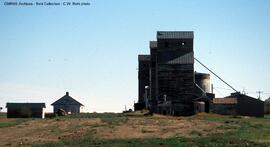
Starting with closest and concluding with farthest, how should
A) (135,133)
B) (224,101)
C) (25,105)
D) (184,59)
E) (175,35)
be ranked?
(135,133) < (224,101) < (184,59) < (175,35) < (25,105)

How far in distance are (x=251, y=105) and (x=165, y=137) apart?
1343 inches

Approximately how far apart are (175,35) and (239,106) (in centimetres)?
1434

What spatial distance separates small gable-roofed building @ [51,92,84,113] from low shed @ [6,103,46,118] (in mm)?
15247

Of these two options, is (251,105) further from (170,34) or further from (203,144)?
(203,144)

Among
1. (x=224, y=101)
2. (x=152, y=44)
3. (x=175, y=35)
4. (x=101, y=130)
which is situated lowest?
(x=101, y=130)

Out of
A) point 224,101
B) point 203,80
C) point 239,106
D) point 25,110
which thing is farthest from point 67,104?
point 239,106

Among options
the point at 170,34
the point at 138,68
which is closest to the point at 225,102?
the point at 170,34

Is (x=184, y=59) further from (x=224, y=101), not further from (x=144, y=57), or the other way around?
(x=144, y=57)

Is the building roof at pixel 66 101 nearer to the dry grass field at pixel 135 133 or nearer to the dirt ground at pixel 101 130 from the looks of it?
the dry grass field at pixel 135 133

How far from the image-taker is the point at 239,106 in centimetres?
6919

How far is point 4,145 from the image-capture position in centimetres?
3738

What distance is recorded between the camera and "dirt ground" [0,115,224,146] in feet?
130

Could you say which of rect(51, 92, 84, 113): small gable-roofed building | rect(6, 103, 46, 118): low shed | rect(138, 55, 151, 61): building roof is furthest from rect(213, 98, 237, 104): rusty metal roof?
rect(51, 92, 84, 113): small gable-roofed building

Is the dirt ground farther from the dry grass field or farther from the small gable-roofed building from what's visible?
the small gable-roofed building
